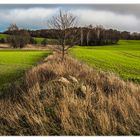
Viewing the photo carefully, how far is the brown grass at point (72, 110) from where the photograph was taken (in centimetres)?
618

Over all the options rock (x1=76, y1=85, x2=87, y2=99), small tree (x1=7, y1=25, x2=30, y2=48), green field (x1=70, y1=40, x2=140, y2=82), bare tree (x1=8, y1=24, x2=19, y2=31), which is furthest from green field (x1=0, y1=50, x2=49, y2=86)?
rock (x1=76, y1=85, x2=87, y2=99)

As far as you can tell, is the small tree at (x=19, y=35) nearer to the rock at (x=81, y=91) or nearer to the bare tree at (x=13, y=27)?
the bare tree at (x=13, y=27)

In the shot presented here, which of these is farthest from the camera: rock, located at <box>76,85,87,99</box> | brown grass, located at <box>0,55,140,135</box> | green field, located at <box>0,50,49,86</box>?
green field, located at <box>0,50,49,86</box>

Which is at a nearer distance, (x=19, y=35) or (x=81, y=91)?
(x=81, y=91)

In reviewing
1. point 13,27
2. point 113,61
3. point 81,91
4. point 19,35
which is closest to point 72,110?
point 81,91

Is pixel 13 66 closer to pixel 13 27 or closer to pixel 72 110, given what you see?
pixel 13 27

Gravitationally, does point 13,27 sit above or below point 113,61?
above

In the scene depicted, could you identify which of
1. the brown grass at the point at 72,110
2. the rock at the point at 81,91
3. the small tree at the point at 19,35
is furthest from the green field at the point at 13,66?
the rock at the point at 81,91

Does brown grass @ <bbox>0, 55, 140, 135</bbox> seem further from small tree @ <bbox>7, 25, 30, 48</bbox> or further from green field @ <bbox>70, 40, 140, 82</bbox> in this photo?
small tree @ <bbox>7, 25, 30, 48</bbox>

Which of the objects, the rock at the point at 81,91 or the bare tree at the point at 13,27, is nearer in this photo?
the rock at the point at 81,91

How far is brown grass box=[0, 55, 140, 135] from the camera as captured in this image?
6.18 m

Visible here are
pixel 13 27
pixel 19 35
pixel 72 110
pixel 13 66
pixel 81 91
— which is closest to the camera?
pixel 72 110

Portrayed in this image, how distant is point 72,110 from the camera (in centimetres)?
665

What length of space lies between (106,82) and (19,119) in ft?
9.61
